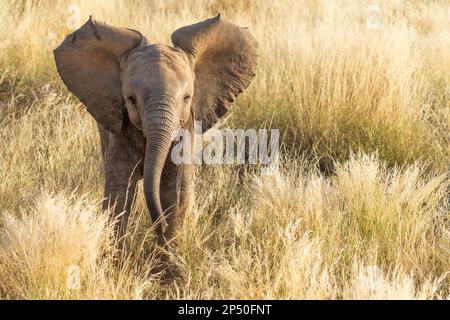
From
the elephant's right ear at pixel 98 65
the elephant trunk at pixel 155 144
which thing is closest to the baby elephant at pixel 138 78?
the elephant's right ear at pixel 98 65

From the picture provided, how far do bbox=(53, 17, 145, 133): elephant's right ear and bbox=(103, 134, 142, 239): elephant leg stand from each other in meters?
0.12

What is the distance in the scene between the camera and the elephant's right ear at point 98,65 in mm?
4594

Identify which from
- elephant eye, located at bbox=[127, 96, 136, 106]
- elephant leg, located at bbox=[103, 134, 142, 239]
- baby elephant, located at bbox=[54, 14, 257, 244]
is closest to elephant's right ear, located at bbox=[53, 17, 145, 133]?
baby elephant, located at bbox=[54, 14, 257, 244]

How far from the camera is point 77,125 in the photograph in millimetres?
6539

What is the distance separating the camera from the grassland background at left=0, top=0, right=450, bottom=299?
417 cm

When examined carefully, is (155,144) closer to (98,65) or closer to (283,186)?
(98,65)

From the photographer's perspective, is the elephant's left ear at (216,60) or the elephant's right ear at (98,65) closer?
the elephant's right ear at (98,65)

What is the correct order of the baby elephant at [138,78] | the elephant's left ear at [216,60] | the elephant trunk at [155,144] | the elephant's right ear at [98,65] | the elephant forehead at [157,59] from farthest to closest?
1. the elephant's left ear at [216,60]
2. the elephant's right ear at [98,65]
3. the baby elephant at [138,78]
4. the elephant forehead at [157,59]
5. the elephant trunk at [155,144]

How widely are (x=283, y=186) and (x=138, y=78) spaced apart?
1.32m

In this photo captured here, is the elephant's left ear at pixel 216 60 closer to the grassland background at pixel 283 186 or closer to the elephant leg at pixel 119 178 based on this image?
the elephant leg at pixel 119 178

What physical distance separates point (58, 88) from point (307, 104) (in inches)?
90.3

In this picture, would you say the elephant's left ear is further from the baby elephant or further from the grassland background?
the grassland background

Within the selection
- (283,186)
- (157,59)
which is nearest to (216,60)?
(157,59)
